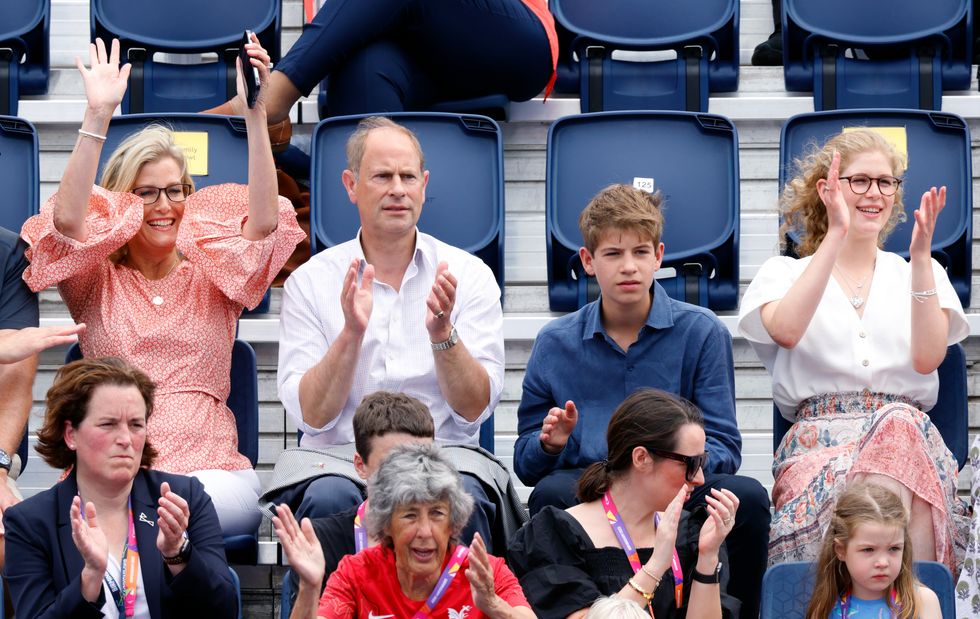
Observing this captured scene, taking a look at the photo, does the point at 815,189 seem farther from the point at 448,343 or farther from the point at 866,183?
the point at 448,343

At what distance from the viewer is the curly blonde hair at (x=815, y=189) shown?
3.65m

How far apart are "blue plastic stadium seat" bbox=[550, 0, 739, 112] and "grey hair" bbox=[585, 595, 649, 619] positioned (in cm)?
229

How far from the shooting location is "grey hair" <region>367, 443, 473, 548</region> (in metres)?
2.74

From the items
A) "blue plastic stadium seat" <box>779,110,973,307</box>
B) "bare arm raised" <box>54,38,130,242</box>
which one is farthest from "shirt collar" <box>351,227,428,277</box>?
"blue plastic stadium seat" <box>779,110,973,307</box>

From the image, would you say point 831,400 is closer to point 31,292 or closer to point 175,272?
point 175,272

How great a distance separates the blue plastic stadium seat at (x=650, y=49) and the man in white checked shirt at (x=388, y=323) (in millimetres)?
1158

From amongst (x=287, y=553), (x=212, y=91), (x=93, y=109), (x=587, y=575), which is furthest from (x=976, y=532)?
(x=212, y=91)

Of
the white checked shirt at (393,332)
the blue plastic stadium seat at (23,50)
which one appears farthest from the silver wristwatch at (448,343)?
the blue plastic stadium seat at (23,50)

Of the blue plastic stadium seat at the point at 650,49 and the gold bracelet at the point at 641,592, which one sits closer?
the gold bracelet at the point at 641,592

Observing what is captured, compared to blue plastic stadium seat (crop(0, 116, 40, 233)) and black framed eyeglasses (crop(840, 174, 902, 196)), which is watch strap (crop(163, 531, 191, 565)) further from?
black framed eyeglasses (crop(840, 174, 902, 196))

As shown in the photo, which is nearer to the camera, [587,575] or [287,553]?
[287,553]

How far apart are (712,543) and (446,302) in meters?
0.75

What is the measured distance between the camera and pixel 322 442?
11.4 ft

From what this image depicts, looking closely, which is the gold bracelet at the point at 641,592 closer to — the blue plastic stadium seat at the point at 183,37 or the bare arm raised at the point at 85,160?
the bare arm raised at the point at 85,160
